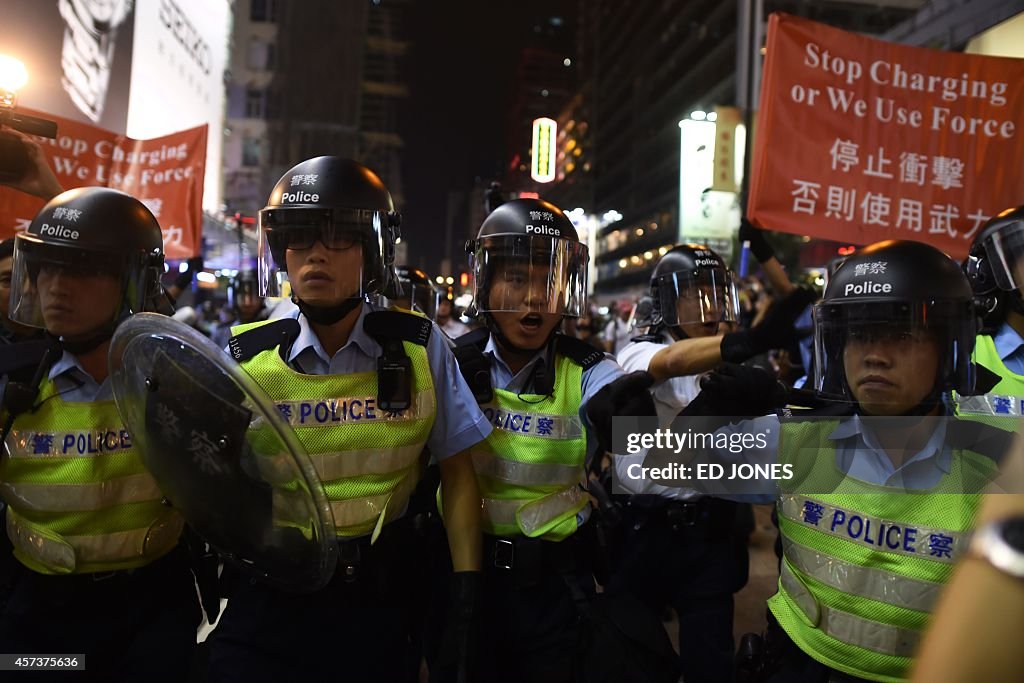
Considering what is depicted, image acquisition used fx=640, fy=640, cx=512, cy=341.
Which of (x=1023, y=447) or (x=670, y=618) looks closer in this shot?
(x=1023, y=447)

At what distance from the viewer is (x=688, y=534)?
287 cm

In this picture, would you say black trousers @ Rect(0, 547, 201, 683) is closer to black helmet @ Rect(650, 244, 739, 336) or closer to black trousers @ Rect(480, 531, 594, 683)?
black trousers @ Rect(480, 531, 594, 683)

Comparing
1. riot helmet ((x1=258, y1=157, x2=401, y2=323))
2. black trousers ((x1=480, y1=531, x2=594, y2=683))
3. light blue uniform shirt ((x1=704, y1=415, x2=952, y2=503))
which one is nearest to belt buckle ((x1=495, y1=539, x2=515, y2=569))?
black trousers ((x1=480, y1=531, x2=594, y2=683))

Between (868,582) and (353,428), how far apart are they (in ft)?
4.49

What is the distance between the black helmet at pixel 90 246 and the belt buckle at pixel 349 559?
107 cm

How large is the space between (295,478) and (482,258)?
1262mm

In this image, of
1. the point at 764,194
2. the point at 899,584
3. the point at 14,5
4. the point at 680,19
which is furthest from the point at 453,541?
the point at 680,19

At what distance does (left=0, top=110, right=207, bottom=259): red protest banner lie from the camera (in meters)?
4.33

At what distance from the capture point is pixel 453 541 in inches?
76.2

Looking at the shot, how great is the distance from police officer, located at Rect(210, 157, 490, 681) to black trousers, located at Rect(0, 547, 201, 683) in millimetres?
228

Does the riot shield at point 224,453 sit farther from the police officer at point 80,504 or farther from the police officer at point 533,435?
the police officer at point 533,435

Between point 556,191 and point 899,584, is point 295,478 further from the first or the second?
point 556,191

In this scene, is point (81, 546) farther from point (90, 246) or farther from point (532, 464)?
point (532, 464)

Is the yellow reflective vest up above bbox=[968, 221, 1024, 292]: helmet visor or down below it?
below
